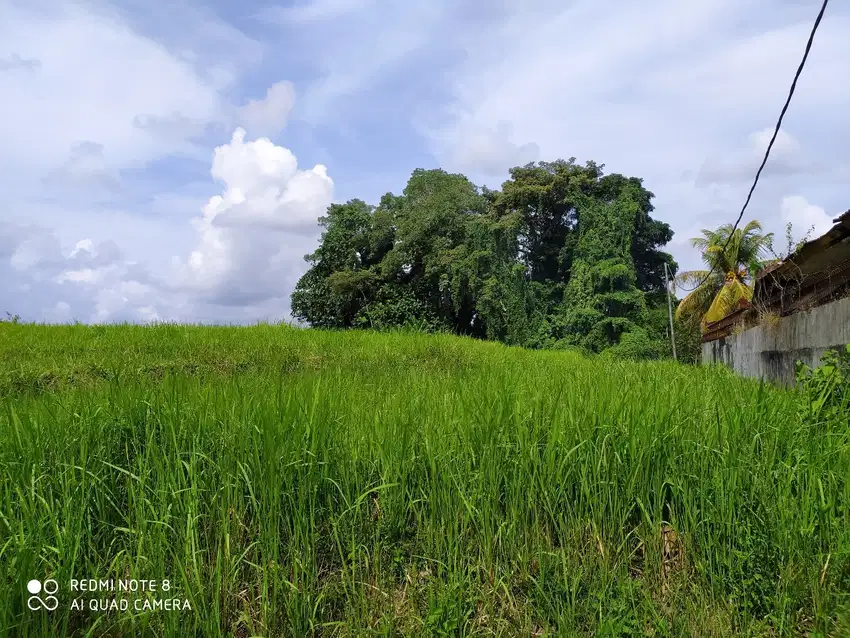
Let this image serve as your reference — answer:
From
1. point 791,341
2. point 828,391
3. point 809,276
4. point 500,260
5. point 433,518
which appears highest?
point 500,260

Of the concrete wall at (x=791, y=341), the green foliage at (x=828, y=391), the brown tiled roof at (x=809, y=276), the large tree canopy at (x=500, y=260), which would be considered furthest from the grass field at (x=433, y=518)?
the large tree canopy at (x=500, y=260)

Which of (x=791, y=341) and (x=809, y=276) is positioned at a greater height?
(x=809, y=276)

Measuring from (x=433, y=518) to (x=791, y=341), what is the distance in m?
5.91

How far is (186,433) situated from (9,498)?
0.83m

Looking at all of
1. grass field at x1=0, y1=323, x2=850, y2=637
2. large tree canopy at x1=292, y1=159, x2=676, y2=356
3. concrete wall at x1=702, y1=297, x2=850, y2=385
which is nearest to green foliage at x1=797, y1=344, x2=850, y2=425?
grass field at x1=0, y1=323, x2=850, y2=637

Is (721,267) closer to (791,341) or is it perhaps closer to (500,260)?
(500,260)

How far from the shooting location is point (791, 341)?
266 inches

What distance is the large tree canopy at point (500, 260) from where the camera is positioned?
2294cm

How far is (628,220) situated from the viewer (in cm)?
2334

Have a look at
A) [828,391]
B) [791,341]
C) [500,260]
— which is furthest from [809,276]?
[500,260]

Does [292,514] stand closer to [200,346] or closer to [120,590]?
[120,590]

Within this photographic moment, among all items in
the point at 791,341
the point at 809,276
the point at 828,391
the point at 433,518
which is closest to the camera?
the point at 433,518

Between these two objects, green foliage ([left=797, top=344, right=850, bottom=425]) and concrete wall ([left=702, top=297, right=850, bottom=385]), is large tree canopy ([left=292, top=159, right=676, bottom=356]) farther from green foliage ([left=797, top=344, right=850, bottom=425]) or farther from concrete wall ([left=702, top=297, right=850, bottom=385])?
green foliage ([left=797, top=344, right=850, bottom=425])

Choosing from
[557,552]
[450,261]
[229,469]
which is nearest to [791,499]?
[557,552]
